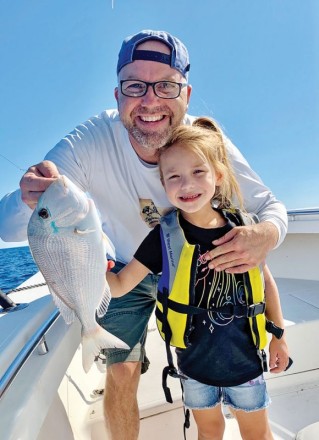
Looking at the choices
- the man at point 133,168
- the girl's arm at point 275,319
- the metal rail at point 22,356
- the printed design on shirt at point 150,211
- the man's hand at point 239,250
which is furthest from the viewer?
the printed design on shirt at point 150,211

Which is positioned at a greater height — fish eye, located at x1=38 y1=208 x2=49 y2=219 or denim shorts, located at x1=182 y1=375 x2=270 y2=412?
fish eye, located at x1=38 y1=208 x2=49 y2=219

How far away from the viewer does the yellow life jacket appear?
1.73m

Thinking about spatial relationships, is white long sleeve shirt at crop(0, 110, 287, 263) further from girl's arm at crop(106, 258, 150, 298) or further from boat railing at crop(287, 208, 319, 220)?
boat railing at crop(287, 208, 319, 220)

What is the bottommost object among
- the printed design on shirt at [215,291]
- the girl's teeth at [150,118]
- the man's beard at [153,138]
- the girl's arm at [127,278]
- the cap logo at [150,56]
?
the printed design on shirt at [215,291]

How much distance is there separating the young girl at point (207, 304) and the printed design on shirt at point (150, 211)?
1.30ft

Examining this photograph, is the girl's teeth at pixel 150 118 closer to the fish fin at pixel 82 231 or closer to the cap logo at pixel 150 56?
the cap logo at pixel 150 56

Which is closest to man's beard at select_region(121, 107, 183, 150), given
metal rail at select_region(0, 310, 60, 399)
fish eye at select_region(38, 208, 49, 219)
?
fish eye at select_region(38, 208, 49, 219)

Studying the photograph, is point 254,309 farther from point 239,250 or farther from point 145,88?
point 145,88

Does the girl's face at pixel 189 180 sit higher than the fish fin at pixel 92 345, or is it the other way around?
the girl's face at pixel 189 180

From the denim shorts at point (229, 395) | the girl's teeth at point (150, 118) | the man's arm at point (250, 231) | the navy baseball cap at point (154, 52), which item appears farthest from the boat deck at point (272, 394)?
the navy baseball cap at point (154, 52)

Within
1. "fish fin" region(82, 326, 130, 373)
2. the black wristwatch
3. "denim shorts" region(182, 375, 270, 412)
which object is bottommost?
"denim shorts" region(182, 375, 270, 412)

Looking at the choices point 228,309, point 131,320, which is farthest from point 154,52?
point 131,320

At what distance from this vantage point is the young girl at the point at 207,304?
1754 mm

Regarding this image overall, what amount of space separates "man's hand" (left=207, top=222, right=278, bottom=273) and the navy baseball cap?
1.23m
